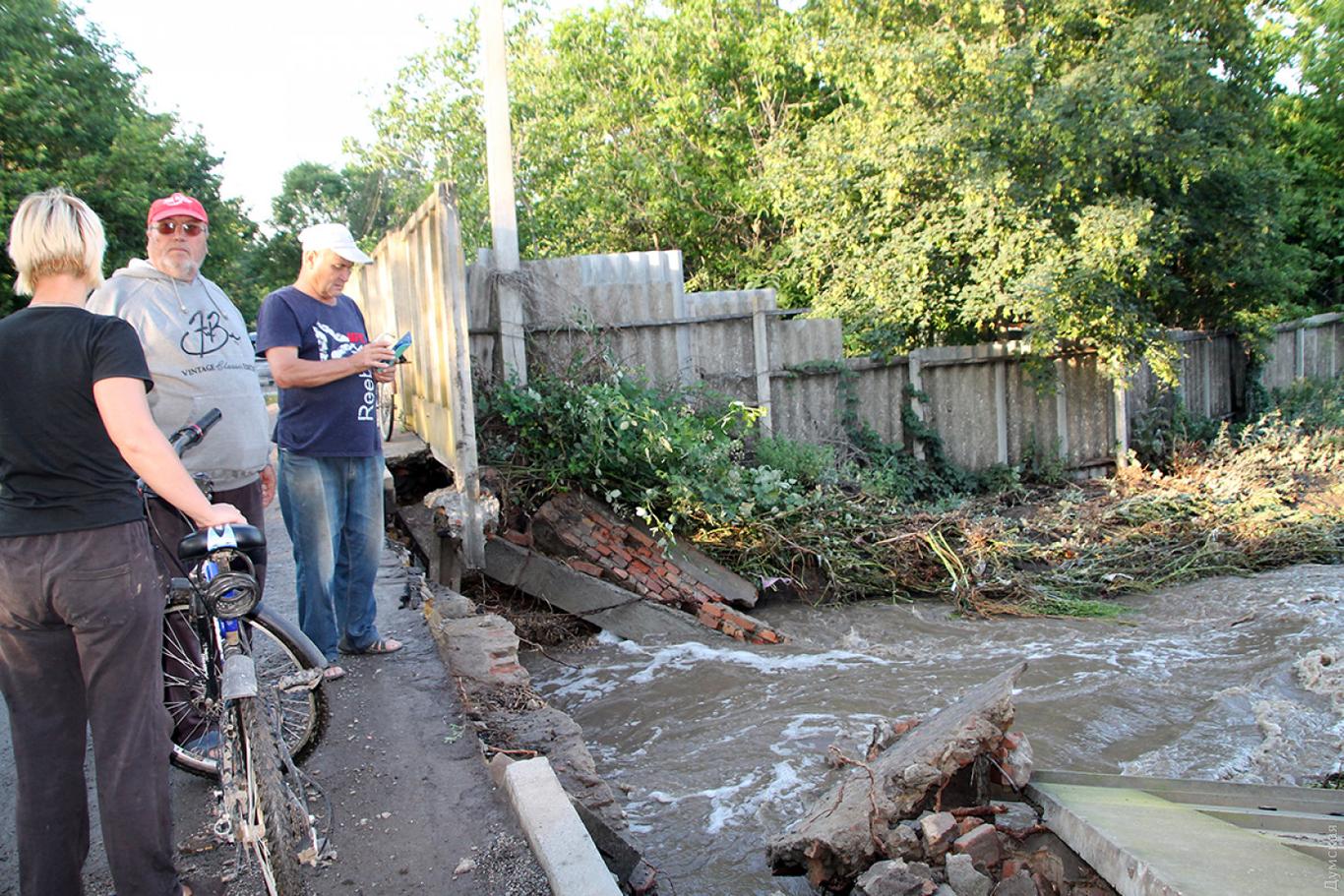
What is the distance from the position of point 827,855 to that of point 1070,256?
7699 mm

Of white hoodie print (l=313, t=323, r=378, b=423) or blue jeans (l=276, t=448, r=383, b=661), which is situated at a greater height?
white hoodie print (l=313, t=323, r=378, b=423)

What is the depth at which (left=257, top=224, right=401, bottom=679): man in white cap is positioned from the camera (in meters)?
4.08

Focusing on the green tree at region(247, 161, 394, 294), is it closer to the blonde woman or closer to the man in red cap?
the man in red cap

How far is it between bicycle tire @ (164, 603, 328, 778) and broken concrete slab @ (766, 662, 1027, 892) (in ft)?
6.08

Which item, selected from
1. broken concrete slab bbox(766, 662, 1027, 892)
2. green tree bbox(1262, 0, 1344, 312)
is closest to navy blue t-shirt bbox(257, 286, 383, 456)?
broken concrete slab bbox(766, 662, 1027, 892)

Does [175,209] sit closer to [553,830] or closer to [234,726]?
[234,726]

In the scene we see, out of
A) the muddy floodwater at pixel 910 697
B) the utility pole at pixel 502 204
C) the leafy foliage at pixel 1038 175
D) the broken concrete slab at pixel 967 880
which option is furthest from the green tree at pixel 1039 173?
the broken concrete slab at pixel 967 880

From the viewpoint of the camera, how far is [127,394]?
2461 mm

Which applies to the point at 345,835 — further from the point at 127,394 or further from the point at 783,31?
the point at 783,31

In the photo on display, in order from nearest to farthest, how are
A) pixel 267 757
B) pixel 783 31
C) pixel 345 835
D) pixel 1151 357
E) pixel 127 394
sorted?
1. pixel 127 394
2. pixel 267 757
3. pixel 345 835
4. pixel 1151 357
5. pixel 783 31

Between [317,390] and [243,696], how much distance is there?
5.97ft

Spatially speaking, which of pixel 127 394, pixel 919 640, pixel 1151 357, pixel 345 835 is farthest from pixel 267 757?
pixel 1151 357

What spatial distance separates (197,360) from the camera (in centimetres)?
352

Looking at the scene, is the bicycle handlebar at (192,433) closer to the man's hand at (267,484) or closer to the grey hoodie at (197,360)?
the grey hoodie at (197,360)
